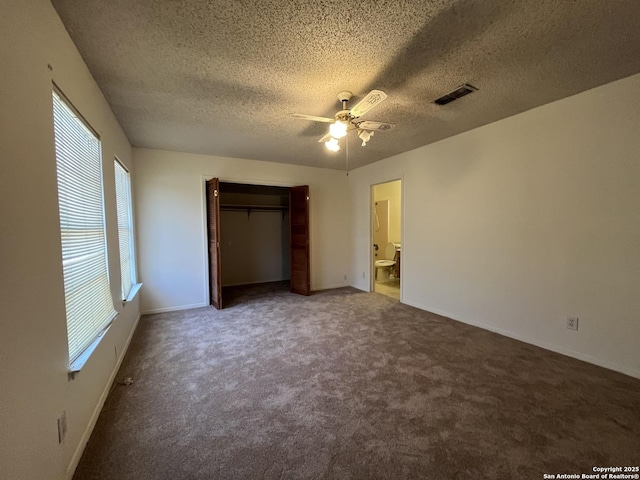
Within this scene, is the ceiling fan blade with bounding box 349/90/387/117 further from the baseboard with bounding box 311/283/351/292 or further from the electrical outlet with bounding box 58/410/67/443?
the baseboard with bounding box 311/283/351/292

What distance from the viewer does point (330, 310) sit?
13.7ft

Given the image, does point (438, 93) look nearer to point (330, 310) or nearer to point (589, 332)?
point (589, 332)

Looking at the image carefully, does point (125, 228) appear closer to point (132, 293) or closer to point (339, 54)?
point (132, 293)

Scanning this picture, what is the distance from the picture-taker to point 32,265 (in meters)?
1.18

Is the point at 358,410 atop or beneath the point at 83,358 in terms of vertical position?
beneath

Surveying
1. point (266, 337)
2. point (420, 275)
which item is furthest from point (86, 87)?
point (420, 275)

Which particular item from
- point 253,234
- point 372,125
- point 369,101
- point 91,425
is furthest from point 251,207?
point 91,425

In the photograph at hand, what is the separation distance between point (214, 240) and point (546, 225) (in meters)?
4.23

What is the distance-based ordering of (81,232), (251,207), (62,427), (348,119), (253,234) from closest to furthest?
(62,427) < (81,232) < (348,119) < (251,207) < (253,234)

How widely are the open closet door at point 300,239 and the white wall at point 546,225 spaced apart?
201cm

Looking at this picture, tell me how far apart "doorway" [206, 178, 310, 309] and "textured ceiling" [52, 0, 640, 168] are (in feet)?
8.79

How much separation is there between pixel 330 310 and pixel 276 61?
326cm

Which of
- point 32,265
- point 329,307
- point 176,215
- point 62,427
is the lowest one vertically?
point 329,307

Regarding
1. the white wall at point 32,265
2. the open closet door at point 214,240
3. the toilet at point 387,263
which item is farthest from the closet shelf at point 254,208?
the white wall at point 32,265
